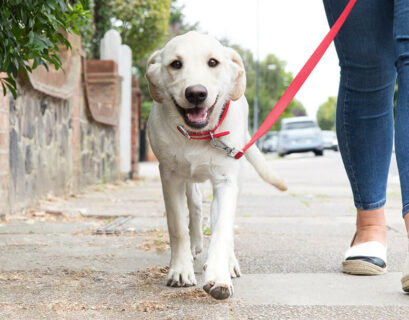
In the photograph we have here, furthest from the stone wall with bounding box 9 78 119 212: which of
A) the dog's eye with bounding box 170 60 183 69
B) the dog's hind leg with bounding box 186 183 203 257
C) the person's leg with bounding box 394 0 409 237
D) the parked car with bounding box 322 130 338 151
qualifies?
the parked car with bounding box 322 130 338 151

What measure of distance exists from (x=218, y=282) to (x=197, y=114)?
732 mm

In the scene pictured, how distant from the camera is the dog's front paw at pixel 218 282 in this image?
228 centimetres

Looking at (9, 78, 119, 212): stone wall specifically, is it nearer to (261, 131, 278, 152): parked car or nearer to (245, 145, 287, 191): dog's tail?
(245, 145, 287, 191): dog's tail

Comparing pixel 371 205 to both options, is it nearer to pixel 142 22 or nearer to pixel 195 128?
pixel 195 128

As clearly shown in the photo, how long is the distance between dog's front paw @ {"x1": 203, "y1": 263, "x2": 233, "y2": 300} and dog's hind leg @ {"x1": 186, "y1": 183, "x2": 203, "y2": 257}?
Result: 98 centimetres

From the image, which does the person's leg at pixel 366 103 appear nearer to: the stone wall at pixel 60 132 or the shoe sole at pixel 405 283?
the shoe sole at pixel 405 283

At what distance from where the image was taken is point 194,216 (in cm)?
340

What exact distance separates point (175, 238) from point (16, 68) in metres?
1.07

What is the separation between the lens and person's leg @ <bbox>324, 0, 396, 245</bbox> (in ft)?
9.38

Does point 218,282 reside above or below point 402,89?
below

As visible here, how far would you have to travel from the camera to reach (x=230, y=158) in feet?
9.12

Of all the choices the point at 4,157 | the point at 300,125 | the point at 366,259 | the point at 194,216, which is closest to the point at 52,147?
the point at 4,157

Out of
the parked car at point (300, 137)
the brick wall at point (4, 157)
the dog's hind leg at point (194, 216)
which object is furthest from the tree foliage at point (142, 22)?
the parked car at point (300, 137)

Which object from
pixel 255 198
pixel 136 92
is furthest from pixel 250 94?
pixel 255 198
